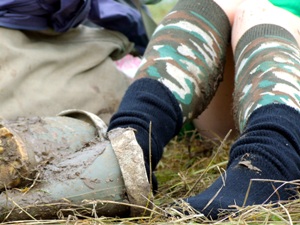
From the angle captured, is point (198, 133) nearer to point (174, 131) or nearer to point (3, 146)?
point (174, 131)

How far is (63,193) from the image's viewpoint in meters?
1.24

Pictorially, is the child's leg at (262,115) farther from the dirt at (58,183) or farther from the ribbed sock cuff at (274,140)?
the dirt at (58,183)

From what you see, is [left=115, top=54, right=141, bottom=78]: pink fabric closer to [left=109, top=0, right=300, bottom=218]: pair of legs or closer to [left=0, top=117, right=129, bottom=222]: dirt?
[left=109, top=0, right=300, bottom=218]: pair of legs

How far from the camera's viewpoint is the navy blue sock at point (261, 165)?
1189mm

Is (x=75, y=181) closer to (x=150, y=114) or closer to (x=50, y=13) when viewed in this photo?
(x=150, y=114)

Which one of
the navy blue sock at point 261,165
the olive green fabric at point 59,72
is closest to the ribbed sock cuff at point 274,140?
the navy blue sock at point 261,165

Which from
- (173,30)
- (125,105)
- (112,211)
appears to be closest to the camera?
(112,211)

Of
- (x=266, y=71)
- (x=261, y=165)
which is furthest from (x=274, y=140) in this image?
(x=266, y=71)

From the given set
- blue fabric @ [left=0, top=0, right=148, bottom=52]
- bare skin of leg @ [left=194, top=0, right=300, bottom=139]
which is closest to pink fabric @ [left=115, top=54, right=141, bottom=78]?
blue fabric @ [left=0, top=0, right=148, bottom=52]

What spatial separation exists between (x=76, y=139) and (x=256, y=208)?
1.51 ft

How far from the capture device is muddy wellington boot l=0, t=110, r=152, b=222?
1.22 metres

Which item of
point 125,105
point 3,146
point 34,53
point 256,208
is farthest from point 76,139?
point 256,208

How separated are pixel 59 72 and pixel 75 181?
1.92 feet

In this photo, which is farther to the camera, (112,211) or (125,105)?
(125,105)
